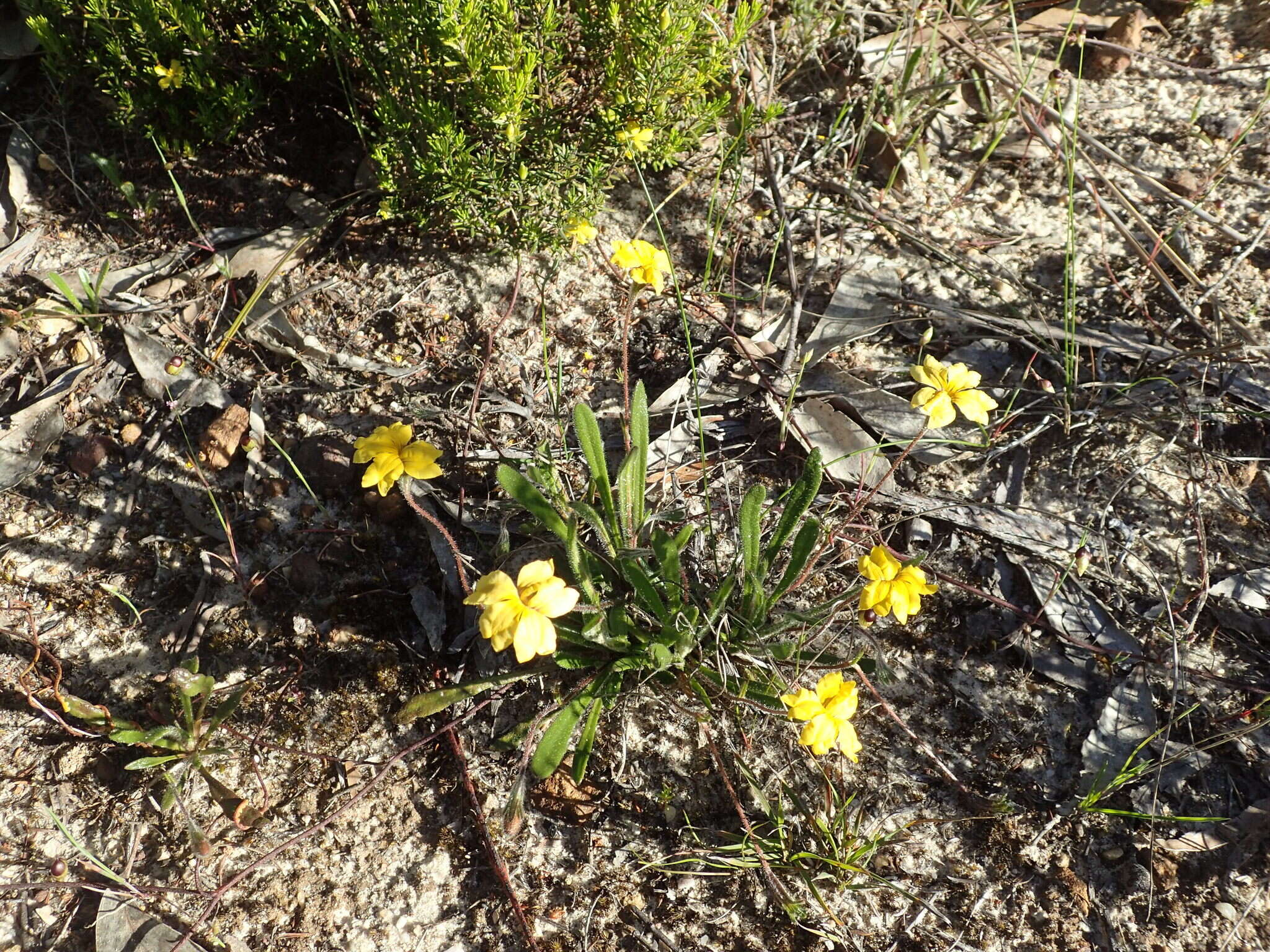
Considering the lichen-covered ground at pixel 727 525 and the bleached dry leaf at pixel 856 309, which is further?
the bleached dry leaf at pixel 856 309

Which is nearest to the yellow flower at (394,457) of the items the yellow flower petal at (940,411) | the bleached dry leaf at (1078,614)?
the yellow flower petal at (940,411)

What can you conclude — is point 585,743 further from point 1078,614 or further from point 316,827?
point 1078,614

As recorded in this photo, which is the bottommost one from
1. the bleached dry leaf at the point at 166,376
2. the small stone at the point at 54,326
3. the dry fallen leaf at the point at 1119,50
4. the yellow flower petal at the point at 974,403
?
the yellow flower petal at the point at 974,403

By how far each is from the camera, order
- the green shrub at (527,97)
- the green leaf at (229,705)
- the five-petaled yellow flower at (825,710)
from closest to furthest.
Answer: the five-petaled yellow flower at (825,710)
the green leaf at (229,705)
the green shrub at (527,97)

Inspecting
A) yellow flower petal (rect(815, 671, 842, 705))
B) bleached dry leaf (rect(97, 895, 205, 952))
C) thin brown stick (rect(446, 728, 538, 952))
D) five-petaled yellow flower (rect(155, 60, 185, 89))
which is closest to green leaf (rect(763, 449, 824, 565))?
yellow flower petal (rect(815, 671, 842, 705))

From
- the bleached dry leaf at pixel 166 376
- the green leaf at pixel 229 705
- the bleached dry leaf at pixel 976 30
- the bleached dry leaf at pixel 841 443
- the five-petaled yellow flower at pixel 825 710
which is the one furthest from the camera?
the bleached dry leaf at pixel 976 30

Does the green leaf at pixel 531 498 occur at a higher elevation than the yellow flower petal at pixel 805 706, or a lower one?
higher

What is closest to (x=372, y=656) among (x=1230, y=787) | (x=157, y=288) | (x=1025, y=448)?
(x=157, y=288)

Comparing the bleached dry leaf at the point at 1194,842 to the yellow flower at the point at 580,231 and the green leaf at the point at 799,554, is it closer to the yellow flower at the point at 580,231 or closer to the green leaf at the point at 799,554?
the green leaf at the point at 799,554
